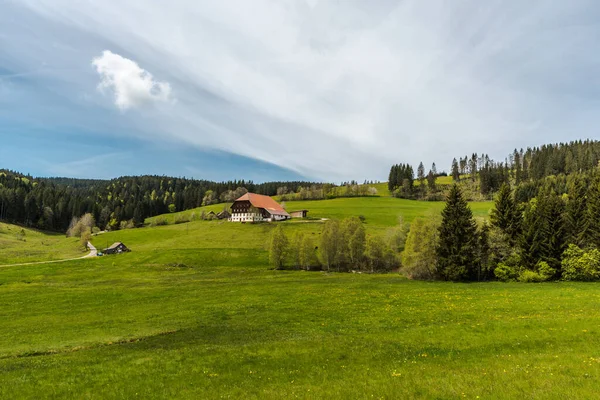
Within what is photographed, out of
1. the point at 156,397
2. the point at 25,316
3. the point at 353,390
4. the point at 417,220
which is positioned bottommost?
the point at 25,316

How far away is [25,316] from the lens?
38906mm

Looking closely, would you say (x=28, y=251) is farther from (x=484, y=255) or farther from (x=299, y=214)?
(x=484, y=255)

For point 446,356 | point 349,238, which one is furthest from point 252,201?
point 446,356

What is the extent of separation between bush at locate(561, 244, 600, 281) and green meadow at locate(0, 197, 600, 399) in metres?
11.3

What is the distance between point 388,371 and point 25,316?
145 ft

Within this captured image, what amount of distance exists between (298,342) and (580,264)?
185 feet

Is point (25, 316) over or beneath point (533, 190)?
beneath

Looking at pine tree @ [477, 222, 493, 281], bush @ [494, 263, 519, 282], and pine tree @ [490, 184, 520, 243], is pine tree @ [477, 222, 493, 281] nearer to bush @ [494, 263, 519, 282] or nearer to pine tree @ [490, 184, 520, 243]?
bush @ [494, 263, 519, 282]

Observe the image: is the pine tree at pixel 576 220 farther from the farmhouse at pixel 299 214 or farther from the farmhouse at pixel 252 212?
the farmhouse at pixel 252 212

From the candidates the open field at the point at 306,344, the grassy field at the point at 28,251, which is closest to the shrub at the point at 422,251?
the open field at the point at 306,344

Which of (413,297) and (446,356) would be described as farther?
(413,297)

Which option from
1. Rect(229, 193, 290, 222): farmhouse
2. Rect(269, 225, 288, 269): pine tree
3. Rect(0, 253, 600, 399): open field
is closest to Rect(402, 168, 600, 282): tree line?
Rect(0, 253, 600, 399): open field

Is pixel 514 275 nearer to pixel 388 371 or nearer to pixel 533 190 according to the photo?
pixel 388 371

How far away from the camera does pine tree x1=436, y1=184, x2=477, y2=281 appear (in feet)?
205
